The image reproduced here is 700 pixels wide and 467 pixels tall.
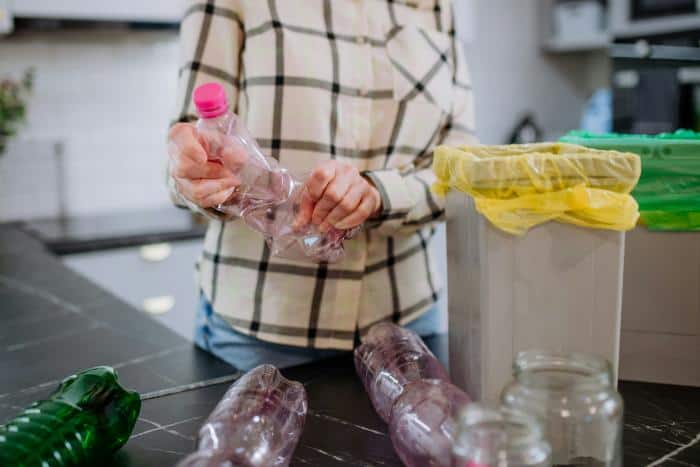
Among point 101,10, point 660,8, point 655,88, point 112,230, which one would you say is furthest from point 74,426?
point 660,8

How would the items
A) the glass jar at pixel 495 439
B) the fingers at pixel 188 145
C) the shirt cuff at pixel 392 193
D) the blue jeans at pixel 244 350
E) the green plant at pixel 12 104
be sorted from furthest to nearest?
1. the green plant at pixel 12 104
2. the blue jeans at pixel 244 350
3. the shirt cuff at pixel 392 193
4. the fingers at pixel 188 145
5. the glass jar at pixel 495 439

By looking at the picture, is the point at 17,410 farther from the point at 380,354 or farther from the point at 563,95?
the point at 563,95

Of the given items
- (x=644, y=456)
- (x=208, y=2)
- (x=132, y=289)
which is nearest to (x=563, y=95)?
(x=132, y=289)

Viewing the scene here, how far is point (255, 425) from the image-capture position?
697 millimetres

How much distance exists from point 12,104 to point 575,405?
2.27 meters

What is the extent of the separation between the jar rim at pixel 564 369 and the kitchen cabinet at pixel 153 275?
1711 millimetres

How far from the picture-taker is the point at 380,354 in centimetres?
94

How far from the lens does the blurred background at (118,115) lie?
2328 mm

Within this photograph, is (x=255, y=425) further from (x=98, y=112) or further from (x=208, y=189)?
(x=98, y=112)

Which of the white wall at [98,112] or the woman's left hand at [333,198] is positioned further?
the white wall at [98,112]

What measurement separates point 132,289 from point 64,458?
167 centimetres

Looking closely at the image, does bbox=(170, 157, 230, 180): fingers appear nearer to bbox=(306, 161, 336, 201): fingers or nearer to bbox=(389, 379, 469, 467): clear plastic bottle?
bbox=(306, 161, 336, 201): fingers

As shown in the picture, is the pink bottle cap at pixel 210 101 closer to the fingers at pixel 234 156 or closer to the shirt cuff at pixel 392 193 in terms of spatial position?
the fingers at pixel 234 156

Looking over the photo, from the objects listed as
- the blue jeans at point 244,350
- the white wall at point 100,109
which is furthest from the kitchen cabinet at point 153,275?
the blue jeans at point 244,350
